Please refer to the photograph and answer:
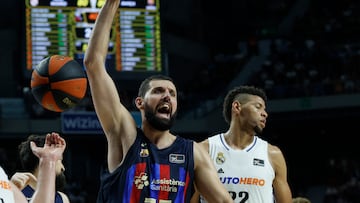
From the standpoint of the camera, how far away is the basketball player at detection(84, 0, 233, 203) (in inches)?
166

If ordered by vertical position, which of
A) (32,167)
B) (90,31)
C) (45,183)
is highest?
(90,31)

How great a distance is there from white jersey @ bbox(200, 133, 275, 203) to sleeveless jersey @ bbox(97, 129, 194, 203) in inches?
55.3

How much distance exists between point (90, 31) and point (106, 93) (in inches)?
333

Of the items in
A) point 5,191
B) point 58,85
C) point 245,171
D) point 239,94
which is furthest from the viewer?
point 239,94

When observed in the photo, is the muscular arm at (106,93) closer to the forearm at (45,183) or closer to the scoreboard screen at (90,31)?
the forearm at (45,183)

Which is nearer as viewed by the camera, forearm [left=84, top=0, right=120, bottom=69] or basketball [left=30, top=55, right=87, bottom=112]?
forearm [left=84, top=0, right=120, bottom=69]

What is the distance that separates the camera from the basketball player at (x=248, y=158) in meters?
5.71

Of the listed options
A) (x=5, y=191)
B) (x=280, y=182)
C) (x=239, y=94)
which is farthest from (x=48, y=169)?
(x=239, y=94)

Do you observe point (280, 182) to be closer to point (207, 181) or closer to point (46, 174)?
point (207, 181)

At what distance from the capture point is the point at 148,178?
4.22 meters

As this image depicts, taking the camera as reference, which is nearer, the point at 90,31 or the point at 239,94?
the point at 239,94

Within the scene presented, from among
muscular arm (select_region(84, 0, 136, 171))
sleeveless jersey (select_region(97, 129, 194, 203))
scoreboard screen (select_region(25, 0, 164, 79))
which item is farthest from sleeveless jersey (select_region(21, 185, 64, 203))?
scoreboard screen (select_region(25, 0, 164, 79))

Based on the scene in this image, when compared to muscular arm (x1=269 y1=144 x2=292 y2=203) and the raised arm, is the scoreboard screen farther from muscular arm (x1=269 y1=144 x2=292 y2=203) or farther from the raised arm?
the raised arm

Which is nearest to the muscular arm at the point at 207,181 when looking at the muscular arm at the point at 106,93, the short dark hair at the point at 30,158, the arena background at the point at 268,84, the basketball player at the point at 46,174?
the muscular arm at the point at 106,93
